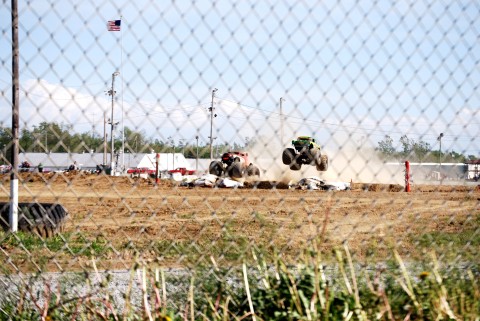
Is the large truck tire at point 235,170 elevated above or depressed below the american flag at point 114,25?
below

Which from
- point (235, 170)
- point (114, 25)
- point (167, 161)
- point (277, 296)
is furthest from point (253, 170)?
point (114, 25)

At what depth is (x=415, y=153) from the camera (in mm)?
4359

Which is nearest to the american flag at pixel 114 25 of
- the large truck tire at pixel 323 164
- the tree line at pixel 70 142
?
the tree line at pixel 70 142

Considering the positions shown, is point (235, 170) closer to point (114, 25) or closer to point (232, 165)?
point (232, 165)

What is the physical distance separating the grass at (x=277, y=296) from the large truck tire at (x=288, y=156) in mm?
604

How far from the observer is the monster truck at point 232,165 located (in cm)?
387

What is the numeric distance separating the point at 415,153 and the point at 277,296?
1.57m

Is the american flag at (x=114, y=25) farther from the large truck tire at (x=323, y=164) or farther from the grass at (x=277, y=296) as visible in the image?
the large truck tire at (x=323, y=164)

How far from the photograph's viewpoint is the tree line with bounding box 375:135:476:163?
13.9ft

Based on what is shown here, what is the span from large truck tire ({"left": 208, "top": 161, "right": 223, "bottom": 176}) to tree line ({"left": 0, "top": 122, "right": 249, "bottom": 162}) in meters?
0.34

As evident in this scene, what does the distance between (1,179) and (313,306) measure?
191cm

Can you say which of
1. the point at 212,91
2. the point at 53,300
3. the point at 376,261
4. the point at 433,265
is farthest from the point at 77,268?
the point at 433,265

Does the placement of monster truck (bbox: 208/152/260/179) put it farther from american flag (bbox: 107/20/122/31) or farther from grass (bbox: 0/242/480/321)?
american flag (bbox: 107/20/122/31)

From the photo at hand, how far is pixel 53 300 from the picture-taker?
12.2ft
